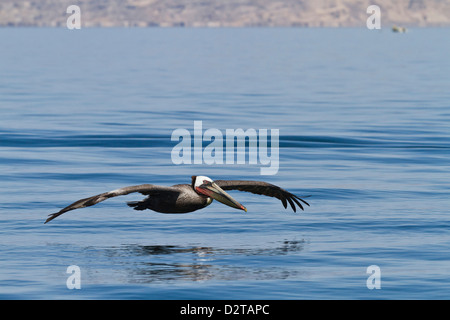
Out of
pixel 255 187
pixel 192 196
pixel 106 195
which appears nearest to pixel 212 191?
pixel 192 196

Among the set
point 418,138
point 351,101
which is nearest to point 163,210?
point 418,138

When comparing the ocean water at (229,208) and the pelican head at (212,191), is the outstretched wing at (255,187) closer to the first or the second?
the pelican head at (212,191)

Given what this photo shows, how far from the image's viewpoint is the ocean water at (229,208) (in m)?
14.4

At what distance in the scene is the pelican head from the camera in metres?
15.1

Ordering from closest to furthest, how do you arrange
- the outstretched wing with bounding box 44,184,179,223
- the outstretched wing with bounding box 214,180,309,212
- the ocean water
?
the outstretched wing with bounding box 44,184,179,223 < the ocean water < the outstretched wing with bounding box 214,180,309,212

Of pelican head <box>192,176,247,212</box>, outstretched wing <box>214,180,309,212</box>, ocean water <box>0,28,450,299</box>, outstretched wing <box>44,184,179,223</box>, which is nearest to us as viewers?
outstretched wing <box>44,184,179,223</box>

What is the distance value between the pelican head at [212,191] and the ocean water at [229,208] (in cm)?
102

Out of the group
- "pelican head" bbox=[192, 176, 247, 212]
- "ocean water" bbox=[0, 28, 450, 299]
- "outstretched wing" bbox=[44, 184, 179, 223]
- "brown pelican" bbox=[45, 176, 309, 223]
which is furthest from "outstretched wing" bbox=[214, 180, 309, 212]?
"outstretched wing" bbox=[44, 184, 179, 223]

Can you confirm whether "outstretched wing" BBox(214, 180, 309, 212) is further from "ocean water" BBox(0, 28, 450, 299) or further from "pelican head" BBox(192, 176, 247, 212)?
"ocean water" BBox(0, 28, 450, 299)

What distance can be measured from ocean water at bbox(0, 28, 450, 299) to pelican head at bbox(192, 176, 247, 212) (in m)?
1.02

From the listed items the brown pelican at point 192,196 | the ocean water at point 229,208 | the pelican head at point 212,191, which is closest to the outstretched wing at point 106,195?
the brown pelican at point 192,196

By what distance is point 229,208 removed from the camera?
67.4 ft

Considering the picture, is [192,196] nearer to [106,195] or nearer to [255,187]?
[255,187]
